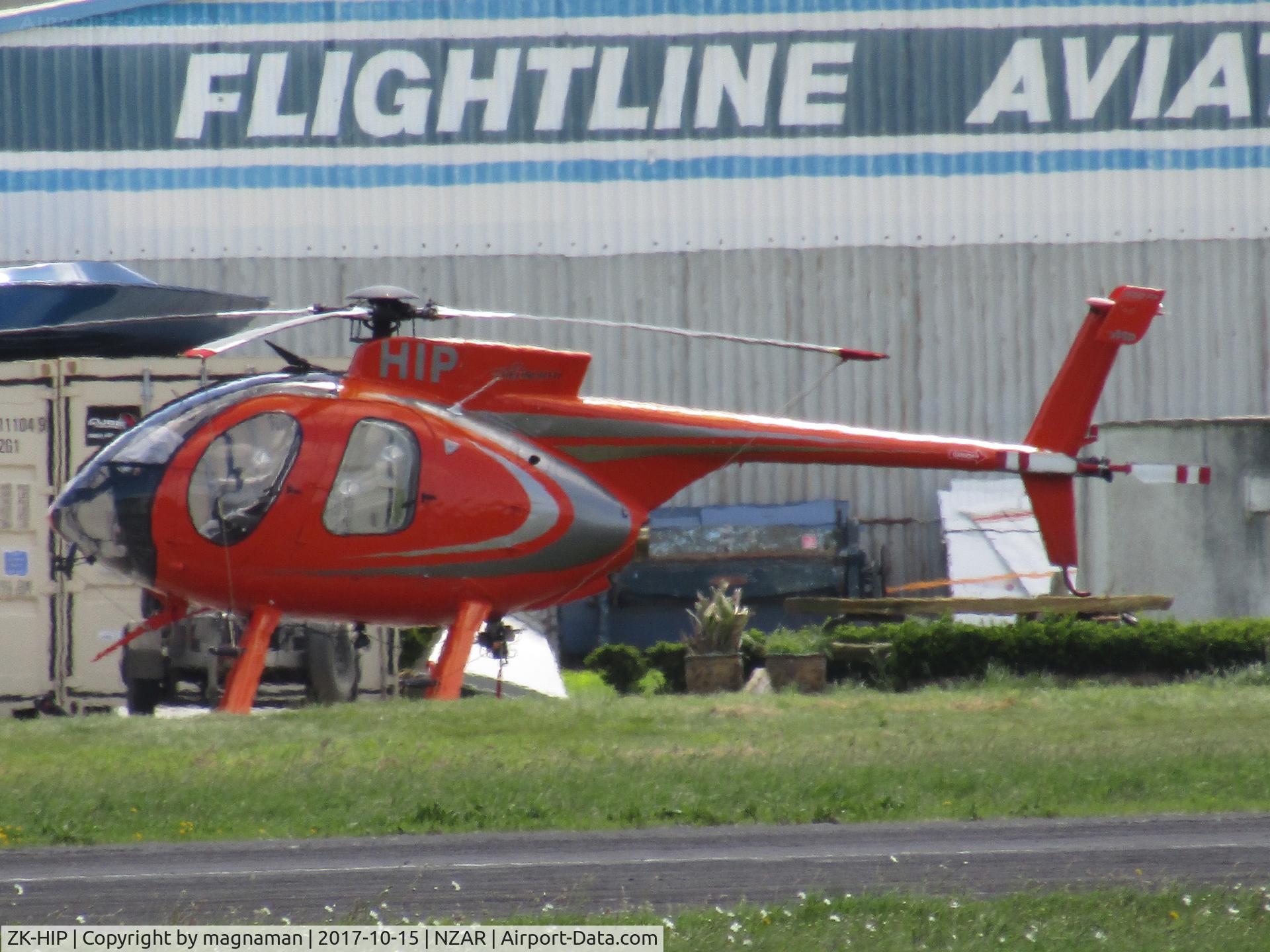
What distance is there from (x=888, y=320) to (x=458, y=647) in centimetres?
1468

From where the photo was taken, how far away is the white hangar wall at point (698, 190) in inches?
1042

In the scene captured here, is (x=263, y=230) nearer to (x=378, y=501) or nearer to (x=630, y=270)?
(x=630, y=270)

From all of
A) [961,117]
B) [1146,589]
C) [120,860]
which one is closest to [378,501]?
[120,860]

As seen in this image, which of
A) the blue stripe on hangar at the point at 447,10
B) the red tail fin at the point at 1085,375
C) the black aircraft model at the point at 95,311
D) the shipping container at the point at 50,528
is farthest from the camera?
the blue stripe on hangar at the point at 447,10

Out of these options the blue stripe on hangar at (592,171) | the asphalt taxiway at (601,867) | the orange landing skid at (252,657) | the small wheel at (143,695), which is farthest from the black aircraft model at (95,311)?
the asphalt taxiway at (601,867)

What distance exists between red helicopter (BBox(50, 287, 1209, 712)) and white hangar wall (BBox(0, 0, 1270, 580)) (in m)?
12.8

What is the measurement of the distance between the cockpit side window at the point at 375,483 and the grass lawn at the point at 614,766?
1.38 m

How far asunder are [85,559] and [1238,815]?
28.5 ft

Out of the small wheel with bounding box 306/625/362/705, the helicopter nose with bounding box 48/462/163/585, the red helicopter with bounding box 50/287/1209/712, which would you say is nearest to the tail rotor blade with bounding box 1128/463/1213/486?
the red helicopter with bounding box 50/287/1209/712

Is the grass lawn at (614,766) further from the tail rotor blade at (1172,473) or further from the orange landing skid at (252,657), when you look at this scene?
the tail rotor blade at (1172,473)

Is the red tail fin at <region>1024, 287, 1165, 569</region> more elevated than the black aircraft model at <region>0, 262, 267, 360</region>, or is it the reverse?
the black aircraft model at <region>0, 262, 267, 360</region>

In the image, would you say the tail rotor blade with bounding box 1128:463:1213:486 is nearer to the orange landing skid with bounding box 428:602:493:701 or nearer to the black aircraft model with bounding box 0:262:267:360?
the orange landing skid with bounding box 428:602:493:701

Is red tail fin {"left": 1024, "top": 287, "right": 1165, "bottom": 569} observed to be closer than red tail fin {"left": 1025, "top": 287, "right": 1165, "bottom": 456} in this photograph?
Yes

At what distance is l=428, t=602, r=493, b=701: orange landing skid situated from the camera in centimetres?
1334
